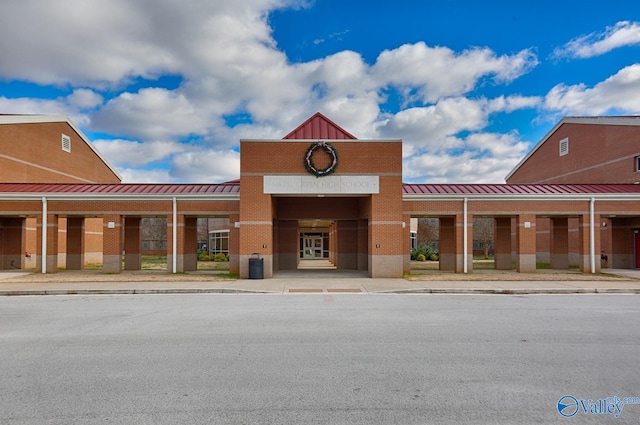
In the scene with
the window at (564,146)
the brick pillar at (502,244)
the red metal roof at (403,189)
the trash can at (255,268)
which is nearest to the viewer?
the trash can at (255,268)

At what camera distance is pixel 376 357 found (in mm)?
7297

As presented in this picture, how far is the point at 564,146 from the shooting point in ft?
121

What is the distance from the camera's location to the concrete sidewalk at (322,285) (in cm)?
1736

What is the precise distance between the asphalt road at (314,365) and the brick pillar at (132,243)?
16239 mm

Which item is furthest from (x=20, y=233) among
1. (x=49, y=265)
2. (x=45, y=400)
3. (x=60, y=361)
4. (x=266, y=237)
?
(x=45, y=400)

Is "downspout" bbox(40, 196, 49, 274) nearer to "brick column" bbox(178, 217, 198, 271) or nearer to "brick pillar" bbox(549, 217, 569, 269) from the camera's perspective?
"brick column" bbox(178, 217, 198, 271)

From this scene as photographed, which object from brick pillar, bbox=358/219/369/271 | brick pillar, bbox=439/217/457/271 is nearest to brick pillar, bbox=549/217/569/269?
brick pillar, bbox=439/217/457/271

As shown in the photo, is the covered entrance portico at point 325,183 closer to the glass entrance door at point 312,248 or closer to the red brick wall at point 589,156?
the red brick wall at point 589,156

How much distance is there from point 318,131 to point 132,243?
44.9 ft

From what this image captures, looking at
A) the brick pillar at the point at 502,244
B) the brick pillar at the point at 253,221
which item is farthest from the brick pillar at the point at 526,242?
the brick pillar at the point at 253,221

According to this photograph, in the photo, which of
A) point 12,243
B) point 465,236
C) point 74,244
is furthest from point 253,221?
point 12,243

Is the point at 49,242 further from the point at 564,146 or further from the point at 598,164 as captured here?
the point at 564,146

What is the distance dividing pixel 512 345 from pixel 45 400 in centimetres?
708

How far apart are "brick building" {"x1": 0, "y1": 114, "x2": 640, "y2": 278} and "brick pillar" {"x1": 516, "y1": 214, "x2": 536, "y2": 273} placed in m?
0.05
